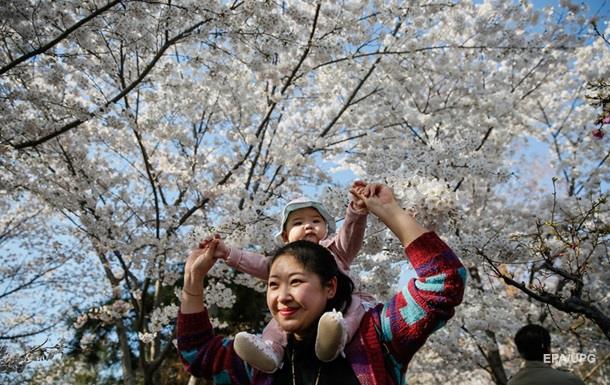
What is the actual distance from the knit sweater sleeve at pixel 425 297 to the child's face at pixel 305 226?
69 cm

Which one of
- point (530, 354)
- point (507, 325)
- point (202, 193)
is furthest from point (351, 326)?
point (507, 325)

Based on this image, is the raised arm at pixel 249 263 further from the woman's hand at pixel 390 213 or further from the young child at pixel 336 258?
the woman's hand at pixel 390 213

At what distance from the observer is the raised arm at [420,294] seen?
1082 mm

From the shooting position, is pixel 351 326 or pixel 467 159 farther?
pixel 467 159

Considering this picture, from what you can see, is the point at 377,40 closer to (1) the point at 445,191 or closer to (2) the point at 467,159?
(2) the point at 467,159

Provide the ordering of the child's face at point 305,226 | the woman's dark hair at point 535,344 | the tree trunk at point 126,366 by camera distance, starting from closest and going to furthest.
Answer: the child's face at point 305,226, the woman's dark hair at point 535,344, the tree trunk at point 126,366

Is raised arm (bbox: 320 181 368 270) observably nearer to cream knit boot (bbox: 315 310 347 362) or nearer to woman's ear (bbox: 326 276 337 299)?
woman's ear (bbox: 326 276 337 299)

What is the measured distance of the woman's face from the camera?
48.9 inches

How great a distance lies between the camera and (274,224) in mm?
5609

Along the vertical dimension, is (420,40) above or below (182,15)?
above

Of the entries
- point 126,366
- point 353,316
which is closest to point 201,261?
point 353,316

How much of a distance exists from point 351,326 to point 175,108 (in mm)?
7041

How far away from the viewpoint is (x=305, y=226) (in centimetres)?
184

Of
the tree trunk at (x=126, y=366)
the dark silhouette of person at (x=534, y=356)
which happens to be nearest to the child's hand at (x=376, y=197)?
the dark silhouette of person at (x=534, y=356)
